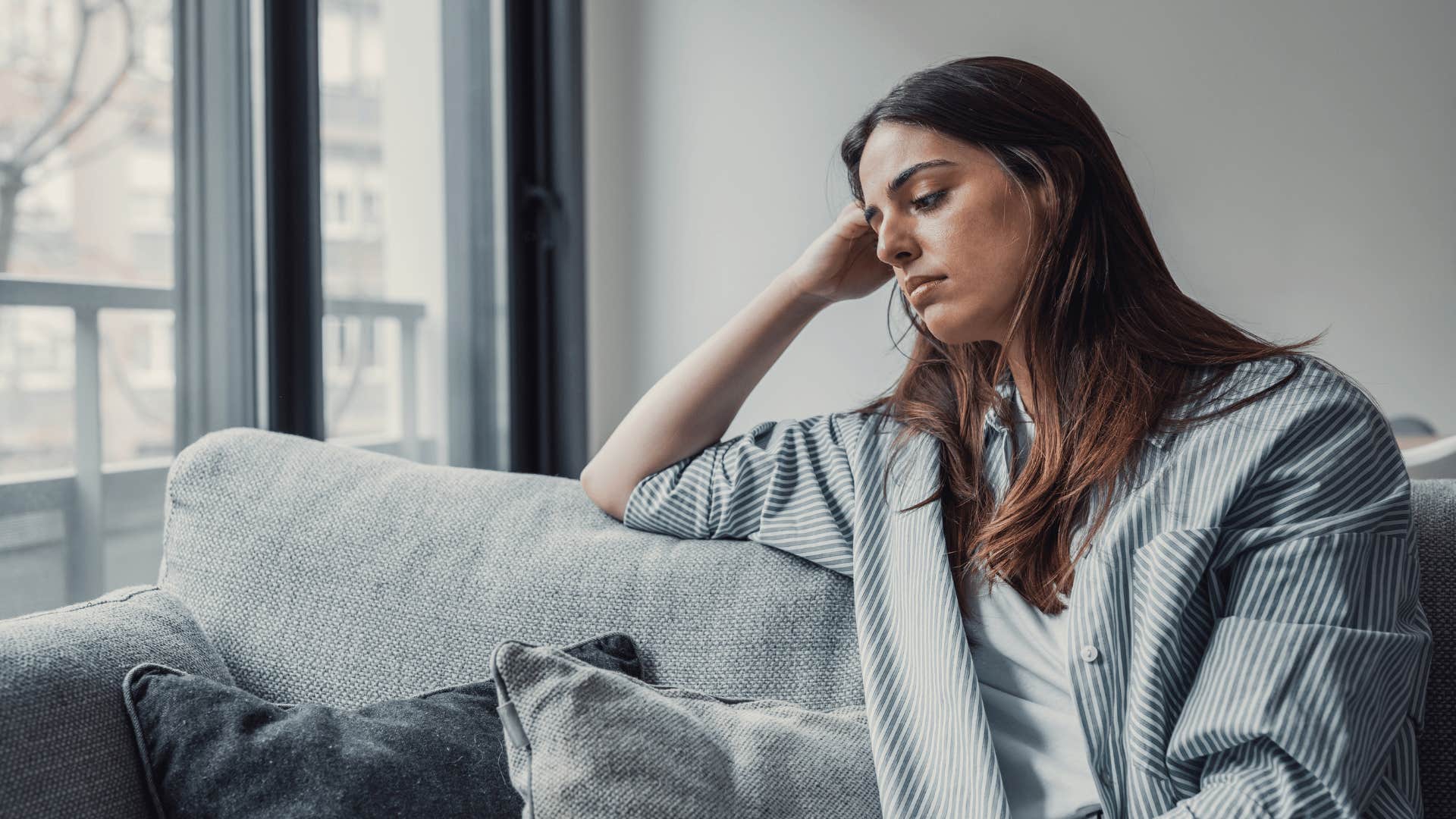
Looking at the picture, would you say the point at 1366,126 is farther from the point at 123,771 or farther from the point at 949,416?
the point at 123,771

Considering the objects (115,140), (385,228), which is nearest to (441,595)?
(115,140)

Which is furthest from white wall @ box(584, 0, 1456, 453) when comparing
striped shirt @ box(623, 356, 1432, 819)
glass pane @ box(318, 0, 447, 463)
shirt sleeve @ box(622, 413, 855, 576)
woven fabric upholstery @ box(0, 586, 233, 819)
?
woven fabric upholstery @ box(0, 586, 233, 819)

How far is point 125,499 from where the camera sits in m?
1.59

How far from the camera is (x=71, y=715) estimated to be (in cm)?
76

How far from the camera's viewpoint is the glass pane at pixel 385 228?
6.47 ft

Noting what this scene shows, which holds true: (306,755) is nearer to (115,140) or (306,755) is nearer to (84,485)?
(84,485)

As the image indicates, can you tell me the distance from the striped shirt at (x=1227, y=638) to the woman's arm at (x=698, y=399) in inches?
11.8

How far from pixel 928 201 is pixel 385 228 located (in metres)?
1.50

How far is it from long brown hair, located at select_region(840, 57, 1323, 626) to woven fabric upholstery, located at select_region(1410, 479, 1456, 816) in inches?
8.3

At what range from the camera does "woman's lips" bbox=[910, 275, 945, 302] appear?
3.25 feet

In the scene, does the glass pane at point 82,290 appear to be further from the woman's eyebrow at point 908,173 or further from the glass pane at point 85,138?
the woman's eyebrow at point 908,173

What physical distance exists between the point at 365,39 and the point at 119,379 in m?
0.86

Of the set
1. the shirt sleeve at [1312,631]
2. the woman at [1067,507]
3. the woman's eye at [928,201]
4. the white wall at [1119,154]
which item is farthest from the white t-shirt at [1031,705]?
the white wall at [1119,154]

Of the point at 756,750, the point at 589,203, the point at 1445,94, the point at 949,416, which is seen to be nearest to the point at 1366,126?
the point at 1445,94
